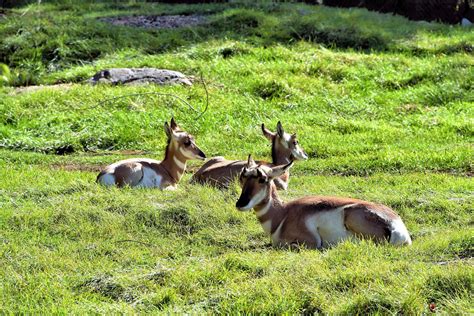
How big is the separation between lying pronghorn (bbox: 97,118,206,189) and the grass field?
503 millimetres

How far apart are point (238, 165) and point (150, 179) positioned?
1.06m

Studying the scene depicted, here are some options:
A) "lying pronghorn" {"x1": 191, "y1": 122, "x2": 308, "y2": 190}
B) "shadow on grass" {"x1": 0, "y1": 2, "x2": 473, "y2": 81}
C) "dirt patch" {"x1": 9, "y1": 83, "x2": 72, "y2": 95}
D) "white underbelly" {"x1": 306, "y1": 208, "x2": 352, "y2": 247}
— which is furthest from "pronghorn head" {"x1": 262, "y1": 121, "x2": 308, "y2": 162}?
"shadow on grass" {"x1": 0, "y1": 2, "x2": 473, "y2": 81}

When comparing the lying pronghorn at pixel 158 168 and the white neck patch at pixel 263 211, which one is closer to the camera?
the white neck patch at pixel 263 211

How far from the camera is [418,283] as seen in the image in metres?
6.49

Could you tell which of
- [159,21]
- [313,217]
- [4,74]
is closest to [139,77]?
[159,21]

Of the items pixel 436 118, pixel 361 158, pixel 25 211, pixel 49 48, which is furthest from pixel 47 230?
pixel 49 48

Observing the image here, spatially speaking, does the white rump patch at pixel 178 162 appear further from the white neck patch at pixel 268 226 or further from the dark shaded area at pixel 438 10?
the dark shaded area at pixel 438 10

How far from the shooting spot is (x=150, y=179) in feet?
37.4

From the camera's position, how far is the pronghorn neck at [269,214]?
28.5 feet

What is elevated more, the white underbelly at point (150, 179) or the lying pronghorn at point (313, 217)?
the lying pronghorn at point (313, 217)

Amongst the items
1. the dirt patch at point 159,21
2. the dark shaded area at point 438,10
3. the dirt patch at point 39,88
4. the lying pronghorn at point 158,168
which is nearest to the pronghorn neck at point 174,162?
the lying pronghorn at point 158,168

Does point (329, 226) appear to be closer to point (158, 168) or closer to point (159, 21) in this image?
point (158, 168)

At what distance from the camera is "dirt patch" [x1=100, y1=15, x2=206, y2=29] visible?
21288 mm

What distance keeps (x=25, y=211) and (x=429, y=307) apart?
15.3 ft
